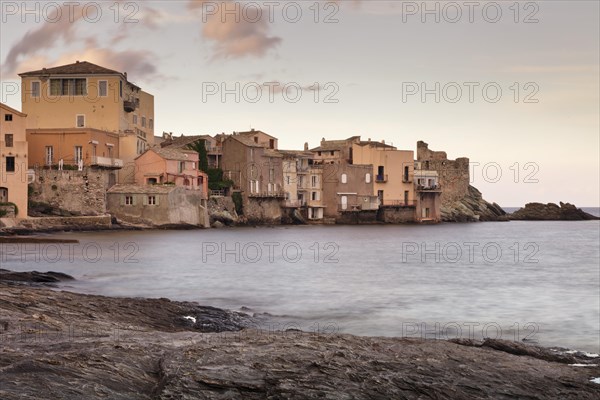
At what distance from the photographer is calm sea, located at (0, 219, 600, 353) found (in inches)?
782

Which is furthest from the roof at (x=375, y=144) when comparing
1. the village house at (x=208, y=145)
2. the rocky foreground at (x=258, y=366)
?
the rocky foreground at (x=258, y=366)

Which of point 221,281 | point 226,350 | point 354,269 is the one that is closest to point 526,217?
point 354,269

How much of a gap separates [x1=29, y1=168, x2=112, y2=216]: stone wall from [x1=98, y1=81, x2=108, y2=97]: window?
9.58m

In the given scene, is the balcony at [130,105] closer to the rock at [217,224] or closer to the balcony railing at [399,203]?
the rock at [217,224]

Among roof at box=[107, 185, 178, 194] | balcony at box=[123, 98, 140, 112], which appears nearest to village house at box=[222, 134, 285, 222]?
balcony at box=[123, 98, 140, 112]

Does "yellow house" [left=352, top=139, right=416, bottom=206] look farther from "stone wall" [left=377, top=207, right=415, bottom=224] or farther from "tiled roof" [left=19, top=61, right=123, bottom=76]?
"tiled roof" [left=19, top=61, right=123, bottom=76]

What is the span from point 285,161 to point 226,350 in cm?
7520

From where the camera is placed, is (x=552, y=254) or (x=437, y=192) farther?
(x=437, y=192)

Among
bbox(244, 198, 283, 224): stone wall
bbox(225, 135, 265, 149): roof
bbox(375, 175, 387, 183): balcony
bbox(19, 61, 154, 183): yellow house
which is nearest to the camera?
bbox(19, 61, 154, 183): yellow house

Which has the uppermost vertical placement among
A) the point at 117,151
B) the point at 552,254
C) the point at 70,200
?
the point at 117,151

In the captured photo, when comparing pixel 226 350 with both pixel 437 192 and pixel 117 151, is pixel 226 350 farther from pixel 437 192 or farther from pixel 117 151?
pixel 437 192

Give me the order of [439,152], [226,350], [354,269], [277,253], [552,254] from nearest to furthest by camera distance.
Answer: [226,350]
[354,269]
[277,253]
[552,254]
[439,152]

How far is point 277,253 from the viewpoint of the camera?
158 ft

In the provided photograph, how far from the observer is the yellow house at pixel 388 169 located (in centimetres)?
9088
